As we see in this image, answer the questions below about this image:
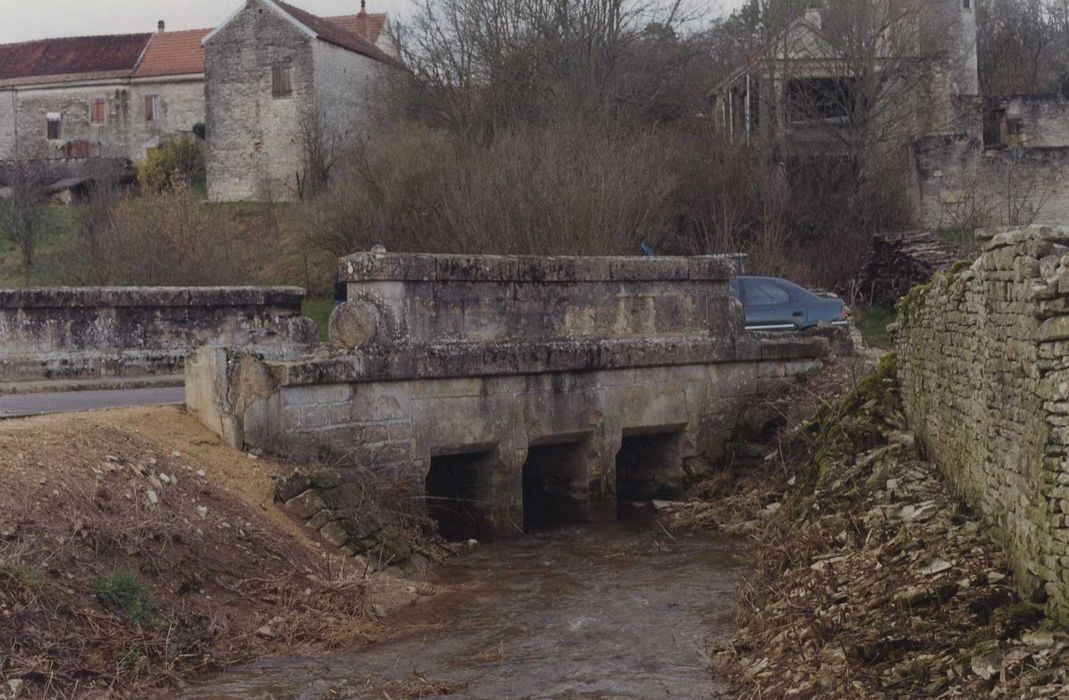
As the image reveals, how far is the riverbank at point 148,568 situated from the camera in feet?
30.3

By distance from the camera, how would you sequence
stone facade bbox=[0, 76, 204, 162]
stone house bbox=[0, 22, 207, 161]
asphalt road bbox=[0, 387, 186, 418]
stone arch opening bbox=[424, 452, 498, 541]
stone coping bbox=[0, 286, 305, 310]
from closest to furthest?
1. asphalt road bbox=[0, 387, 186, 418]
2. stone arch opening bbox=[424, 452, 498, 541]
3. stone coping bbox=[0, 286, 305, 310]
4. stone facade bbox=[0, 76, 204, 162]
5. stone house bbox=[0, 22, 207, 161]

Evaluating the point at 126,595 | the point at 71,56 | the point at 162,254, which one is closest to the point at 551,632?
the point at 126,595

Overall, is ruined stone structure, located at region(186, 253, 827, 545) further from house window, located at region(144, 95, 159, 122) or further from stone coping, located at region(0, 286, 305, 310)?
house window, located at region(144, 95, 159, 122)

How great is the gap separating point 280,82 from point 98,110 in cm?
1354

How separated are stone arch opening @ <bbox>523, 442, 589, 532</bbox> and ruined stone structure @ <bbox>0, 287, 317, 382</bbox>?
319cm

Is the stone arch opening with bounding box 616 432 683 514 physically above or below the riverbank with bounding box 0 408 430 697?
below

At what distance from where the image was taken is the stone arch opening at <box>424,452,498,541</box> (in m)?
16.0

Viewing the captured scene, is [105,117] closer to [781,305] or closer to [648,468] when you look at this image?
[781,305]

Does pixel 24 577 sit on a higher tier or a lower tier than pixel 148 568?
higher

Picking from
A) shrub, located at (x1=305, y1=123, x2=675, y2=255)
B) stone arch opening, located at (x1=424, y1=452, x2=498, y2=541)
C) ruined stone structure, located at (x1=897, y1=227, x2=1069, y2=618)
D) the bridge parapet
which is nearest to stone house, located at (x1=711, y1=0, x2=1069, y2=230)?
A: shrub, located at (x1=305, y1=123, x2=675, y2=255)

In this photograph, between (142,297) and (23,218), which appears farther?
(23,218)

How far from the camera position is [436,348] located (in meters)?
15.1

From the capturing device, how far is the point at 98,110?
59.6 m

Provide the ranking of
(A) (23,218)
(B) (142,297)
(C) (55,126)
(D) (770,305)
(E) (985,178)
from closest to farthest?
(B) (142,297) < (D) (770,305) < (E) (985,178) < (A) (23,218) < (C) (55,126)
